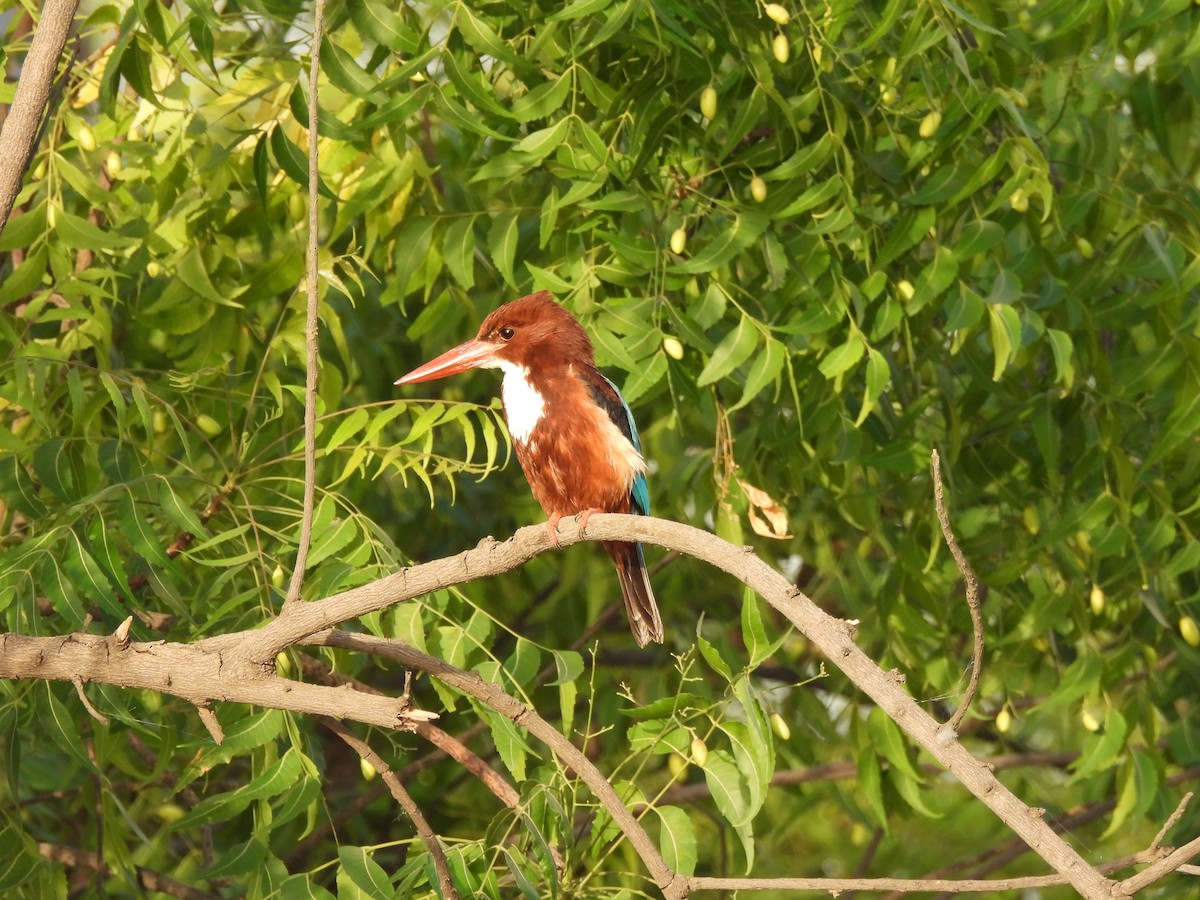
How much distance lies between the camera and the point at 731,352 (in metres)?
3.01

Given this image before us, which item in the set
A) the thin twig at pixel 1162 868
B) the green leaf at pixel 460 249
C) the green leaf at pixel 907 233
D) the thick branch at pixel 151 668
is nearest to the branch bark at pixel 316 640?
the thick branch at pixel 151 668

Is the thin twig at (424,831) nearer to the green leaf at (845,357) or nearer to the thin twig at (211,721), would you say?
the thin twig at (211,721)

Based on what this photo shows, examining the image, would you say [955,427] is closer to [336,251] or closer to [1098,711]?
[1098,711]

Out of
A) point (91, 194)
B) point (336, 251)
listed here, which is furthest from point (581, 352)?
point (91, 194)

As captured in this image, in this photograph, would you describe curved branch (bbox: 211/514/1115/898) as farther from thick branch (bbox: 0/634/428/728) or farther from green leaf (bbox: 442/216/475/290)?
green leaf (bbox: 442/216/475/290)

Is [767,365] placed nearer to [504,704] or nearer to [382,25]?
[504,704]

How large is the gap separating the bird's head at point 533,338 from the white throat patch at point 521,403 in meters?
0.02

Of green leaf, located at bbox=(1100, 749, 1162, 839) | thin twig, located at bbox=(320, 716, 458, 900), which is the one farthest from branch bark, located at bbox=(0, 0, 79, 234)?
green leaf, located at bbox=(1100, 749, 1162, 839)

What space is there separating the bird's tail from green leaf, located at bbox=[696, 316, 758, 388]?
697 millimetres

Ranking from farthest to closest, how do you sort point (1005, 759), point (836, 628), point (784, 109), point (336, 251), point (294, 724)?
point (1005, 759), point (336, 251), point (784, 109), point (294, 724), point (836, 628)

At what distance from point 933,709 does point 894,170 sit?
4.68 feet

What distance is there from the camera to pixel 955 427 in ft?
11.5

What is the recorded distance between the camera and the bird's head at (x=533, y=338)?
141 inches

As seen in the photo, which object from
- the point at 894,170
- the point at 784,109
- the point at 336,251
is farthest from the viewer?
the point at 336,251
